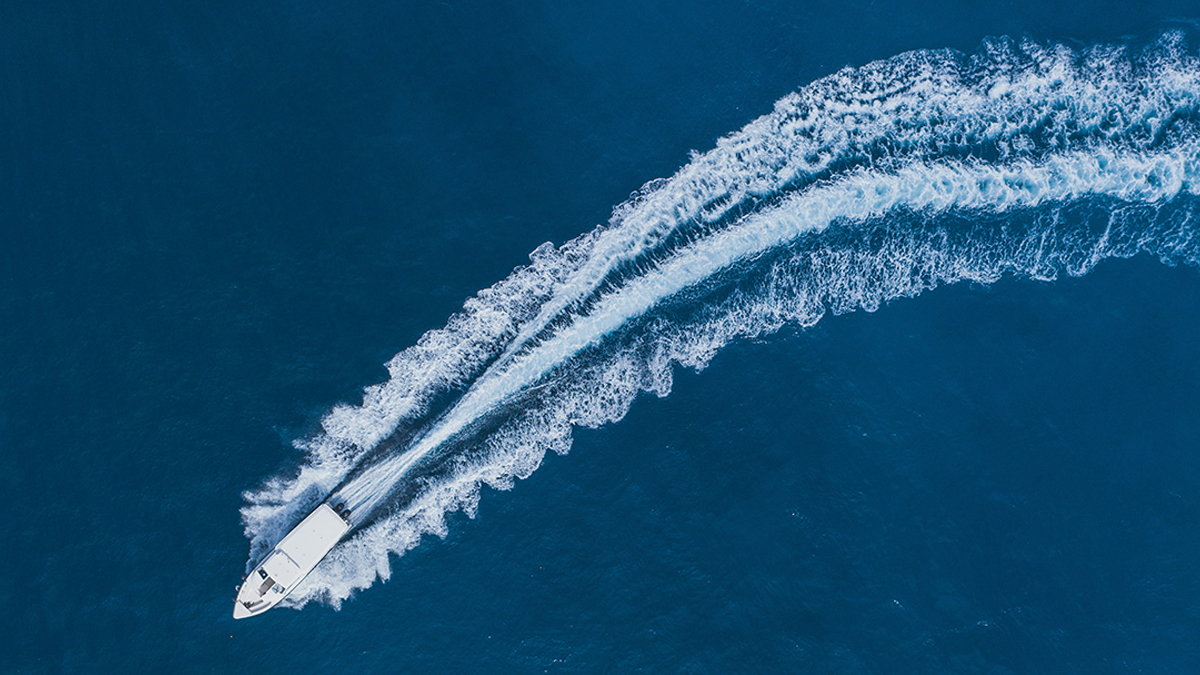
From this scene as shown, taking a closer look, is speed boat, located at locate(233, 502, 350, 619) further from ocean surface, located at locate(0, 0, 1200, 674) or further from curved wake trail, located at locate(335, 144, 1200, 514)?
curved wake trail, located at locate(335, 144, 1200, 514)

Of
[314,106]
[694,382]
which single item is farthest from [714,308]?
[314,106]

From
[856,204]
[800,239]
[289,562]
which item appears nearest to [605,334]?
[800,239]

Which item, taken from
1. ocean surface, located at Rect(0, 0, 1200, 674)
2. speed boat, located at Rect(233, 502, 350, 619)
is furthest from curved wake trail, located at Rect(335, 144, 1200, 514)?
speed boat, located at Rect(233, 502, 350, 619)

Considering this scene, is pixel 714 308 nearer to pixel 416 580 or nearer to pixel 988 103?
pixel 988 103

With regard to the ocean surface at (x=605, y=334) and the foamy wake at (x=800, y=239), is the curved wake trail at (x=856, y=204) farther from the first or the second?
the ocean surface at (x=605, y=334)

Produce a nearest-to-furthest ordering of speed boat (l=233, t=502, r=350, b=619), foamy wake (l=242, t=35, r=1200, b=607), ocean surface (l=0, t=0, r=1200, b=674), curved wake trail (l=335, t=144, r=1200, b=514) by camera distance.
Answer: speed boat (l=233, t=502, r=350, b=619) < ocean surface (l=0, t=0, r=1200, b=674) < foamy wake (l=242, t=35, r=1200, b=607) < curved wake trail (l=335, t=144, r=1200, b=514)

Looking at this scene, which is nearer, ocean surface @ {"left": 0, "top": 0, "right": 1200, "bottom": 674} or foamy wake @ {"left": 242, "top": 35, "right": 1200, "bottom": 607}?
ocean surface @ {"left": 0, "top": 0, "right": 1200, "bottom": 674}

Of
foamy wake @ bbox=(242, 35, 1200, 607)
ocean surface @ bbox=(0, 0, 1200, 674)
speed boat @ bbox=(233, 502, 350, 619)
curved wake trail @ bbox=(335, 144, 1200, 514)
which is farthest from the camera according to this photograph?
curved wake trail @ bbox=(335, 144, 1200, 514)
